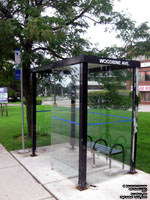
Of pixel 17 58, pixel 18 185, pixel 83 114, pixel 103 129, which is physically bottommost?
pixel 18 185

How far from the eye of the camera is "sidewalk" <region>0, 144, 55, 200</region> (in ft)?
10.7

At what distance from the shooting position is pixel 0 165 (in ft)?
15.4

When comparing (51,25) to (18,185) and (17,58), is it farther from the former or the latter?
(18,185)

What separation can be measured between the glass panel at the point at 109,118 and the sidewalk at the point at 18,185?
0.97 m

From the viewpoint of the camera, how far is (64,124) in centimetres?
459

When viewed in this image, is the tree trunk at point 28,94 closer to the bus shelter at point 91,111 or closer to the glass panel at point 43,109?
the glass panel at point 43,109

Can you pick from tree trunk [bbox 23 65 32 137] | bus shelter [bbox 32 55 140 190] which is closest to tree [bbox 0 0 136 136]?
tree trunk [bbox 23 65 32 137]

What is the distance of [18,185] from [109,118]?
9.42 ft

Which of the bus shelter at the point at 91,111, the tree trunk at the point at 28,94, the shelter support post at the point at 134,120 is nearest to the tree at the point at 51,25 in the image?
the tree trunk at the point at 28,94

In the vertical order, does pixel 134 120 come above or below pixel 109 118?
above

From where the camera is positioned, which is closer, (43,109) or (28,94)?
(43,109)

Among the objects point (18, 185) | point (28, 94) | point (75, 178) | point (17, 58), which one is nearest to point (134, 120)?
point (75, 178)

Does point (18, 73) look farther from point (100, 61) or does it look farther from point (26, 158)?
point (100, 61)

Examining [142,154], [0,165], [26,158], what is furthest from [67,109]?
[142,154]
